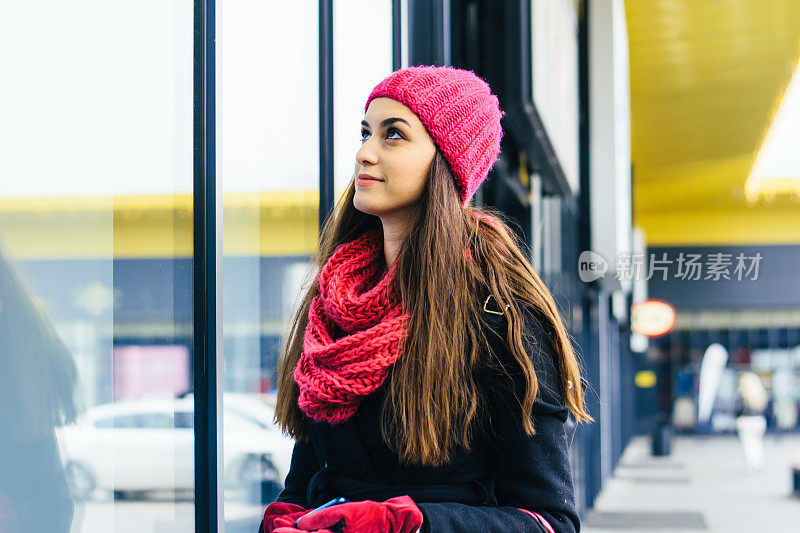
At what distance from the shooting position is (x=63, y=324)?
1616mm

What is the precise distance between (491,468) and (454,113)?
0.67 meters

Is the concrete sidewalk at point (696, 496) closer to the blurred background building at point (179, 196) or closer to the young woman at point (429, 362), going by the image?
the blurred background building at point (179, 196)

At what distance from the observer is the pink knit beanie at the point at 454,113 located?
1.77 m

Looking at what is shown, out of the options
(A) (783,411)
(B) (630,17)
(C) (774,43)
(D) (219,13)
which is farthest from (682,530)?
(A) (783,411)

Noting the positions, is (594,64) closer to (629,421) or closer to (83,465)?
(83,465)

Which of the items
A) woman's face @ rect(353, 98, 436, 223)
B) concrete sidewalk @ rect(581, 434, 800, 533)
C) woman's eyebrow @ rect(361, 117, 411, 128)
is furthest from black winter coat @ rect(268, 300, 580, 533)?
concrete sidewalk @ rect(581, 434, 800, 533)

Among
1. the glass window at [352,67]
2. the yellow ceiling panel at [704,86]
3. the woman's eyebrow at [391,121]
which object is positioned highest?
the yellow ceiling panel at [704,86]

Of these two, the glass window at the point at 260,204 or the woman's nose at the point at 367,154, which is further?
the glass window at the point at 260,204

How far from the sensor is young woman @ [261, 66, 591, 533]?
157 cm

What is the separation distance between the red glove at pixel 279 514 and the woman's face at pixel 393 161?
567 millimetres

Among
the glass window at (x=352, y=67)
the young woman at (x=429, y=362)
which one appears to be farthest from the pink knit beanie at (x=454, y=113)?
the glass window at (x=352, y=67)

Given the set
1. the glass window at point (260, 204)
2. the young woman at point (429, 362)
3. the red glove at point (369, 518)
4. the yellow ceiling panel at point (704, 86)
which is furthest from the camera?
the yellow ceiling panel at point (704, 86)

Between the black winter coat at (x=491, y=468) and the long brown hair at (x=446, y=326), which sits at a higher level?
the long brown hair at (x=446, y=326)

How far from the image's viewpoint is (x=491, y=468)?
1.66 metres
